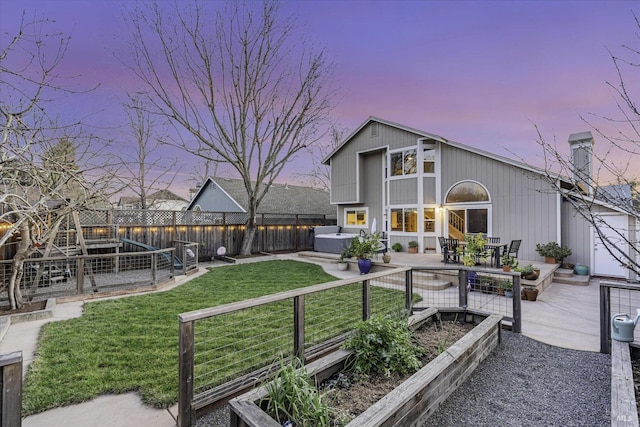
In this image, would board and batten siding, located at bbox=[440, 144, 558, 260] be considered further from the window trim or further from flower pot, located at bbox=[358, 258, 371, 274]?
flower pot, located at bbox=[358, 258, 371, 274]

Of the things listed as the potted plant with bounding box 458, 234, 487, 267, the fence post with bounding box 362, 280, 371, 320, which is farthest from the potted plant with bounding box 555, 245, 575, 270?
the fence post with bounding box 362, 280, 371, 320

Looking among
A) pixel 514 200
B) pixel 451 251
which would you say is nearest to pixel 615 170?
pixel 451 251

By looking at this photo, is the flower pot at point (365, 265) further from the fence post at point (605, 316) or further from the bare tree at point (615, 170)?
the bare tree at point (615, 170)

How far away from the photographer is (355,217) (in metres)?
15.5

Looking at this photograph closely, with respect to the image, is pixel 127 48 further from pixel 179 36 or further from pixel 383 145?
pixel 383 145

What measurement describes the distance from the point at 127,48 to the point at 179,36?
1.97m

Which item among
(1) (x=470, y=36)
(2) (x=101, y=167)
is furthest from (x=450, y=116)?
(2) (x=101, y=167)

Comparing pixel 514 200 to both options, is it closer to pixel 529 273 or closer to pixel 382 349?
pixel 529 273

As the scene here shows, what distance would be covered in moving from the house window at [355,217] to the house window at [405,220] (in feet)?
5.97

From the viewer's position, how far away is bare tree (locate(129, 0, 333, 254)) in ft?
38.8

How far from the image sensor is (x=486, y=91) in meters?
9.94

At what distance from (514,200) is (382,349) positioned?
9933mm

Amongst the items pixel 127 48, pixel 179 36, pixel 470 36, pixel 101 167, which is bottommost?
pixel 101 167

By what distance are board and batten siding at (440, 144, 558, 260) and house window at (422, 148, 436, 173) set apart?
788mm
